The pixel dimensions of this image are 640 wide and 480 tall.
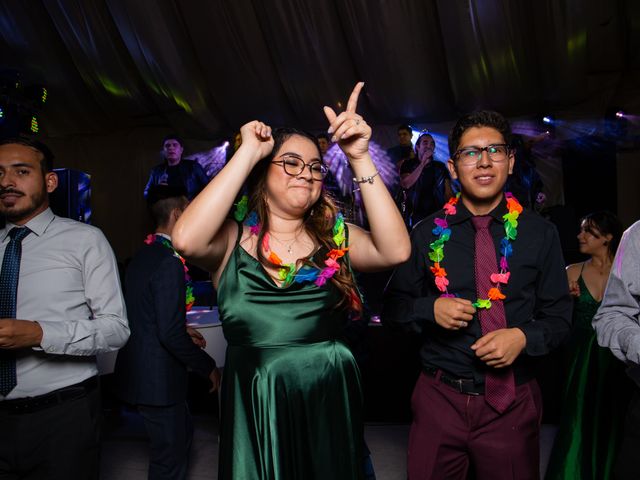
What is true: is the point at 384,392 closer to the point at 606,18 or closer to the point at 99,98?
the point at 606,18

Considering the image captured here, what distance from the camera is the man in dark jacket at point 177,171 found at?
21.5ft

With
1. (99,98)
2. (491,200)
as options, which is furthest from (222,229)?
(99,98)

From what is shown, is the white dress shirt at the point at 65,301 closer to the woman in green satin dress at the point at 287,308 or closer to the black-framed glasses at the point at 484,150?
the woman in green satin dress at the point at 287,308

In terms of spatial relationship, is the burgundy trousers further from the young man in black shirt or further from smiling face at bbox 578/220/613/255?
smiling face at bbox 578/220/613/255

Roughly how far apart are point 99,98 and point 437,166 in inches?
173

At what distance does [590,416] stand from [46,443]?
7.00 feet

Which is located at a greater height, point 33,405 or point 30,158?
point 30,158

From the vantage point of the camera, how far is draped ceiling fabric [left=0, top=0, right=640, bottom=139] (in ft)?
18.0

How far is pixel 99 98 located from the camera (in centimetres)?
716

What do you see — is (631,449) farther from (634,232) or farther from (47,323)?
(47,323)

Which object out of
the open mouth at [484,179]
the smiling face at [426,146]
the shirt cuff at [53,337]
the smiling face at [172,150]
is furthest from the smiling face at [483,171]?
the smiling face at [172,150]

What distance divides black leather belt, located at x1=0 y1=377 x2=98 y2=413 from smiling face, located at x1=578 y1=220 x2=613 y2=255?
8.60 feet

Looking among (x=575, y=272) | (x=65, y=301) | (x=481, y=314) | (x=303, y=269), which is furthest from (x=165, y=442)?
(x=575, y=272)

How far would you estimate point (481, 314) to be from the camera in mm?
1680
